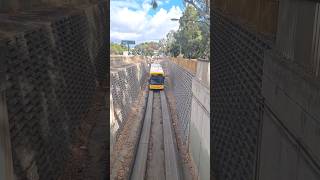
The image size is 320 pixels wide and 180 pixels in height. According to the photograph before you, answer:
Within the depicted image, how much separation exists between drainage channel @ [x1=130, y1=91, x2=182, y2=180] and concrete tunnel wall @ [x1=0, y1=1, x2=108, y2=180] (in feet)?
48.5

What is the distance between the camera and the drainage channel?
26.5m

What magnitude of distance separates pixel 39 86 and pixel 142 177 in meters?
18.9

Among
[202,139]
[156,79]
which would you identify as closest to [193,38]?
[156,79]

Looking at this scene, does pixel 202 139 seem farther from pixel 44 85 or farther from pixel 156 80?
pixel 156 80

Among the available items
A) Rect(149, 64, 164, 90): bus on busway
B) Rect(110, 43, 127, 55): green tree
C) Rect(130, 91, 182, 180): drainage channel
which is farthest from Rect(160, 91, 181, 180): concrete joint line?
Rect(110, 43, 127, 55): green tree

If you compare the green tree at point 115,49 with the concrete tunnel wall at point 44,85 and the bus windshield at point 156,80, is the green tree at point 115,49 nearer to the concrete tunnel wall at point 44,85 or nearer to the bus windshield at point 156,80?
the bus windshield at point 156,80

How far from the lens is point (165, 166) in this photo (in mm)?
27922

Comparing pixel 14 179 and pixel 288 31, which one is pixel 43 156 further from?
pixel 288 31

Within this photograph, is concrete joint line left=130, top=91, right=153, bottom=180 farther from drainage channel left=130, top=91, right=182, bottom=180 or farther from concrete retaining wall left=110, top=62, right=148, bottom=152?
concrete retaining wall left=110, top=62, right=148, bottom=152

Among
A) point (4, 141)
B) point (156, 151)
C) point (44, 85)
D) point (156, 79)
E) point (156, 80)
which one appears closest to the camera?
point (4, 141)

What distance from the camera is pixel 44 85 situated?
26.4ft

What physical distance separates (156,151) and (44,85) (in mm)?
25397

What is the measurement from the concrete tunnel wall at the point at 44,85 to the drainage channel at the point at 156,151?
14.8 meters

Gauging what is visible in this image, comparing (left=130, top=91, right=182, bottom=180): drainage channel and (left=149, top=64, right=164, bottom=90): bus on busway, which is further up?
(left=149, top=64, right=164, bottom=90): bus on busway
